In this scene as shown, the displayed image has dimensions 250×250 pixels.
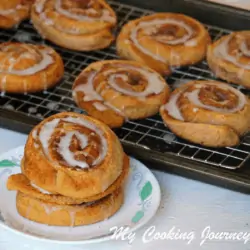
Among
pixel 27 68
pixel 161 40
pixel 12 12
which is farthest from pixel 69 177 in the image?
pixel 12 12

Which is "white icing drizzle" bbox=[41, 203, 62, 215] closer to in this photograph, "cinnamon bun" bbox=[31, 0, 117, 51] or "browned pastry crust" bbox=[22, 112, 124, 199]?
"browned pastry crust" bbox=[22, 112, 124, 199]

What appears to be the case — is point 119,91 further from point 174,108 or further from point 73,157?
point 73,157

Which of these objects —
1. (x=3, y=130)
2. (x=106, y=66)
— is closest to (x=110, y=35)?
(x=106, y=66)

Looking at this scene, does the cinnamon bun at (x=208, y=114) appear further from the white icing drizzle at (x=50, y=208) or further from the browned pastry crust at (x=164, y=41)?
the white icing drizzle at (x=50, y=208)

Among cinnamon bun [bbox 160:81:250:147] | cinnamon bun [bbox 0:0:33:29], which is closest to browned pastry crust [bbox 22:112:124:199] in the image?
cinnamon bun [bbox 160:81:250:147]

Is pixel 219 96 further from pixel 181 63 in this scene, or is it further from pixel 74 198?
pixel 74 198

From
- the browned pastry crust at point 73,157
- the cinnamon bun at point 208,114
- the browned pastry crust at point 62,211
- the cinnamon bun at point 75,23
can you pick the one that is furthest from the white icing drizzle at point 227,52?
the browned pastry crust at point 62,211
